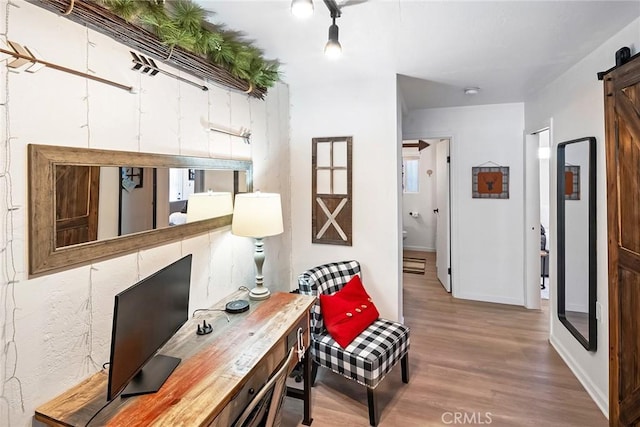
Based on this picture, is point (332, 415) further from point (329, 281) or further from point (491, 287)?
point (491, 287)

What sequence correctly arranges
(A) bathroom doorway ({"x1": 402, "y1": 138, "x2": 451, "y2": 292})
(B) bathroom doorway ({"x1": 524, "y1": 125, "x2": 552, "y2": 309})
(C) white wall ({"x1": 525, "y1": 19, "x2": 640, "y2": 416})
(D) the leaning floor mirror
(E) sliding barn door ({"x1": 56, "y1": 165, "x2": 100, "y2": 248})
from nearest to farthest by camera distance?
1. (E) sliding barn door ({"x1": 56, "y1": 165, "x2": 100, "y2": 248})
2. (C) white wall ({"x1": 525, "y1": 19, "x2": 640, "y2": 416})
3. (D) the leaning floor mirror
4. (B) bathroom doorway ({"x1": 524, "y1": 125, "x2": 552, "y2": 309})
5. (A) bathroom doorway ({"x1": 402, "y1": 138, "x2": 451, "y2": 292})

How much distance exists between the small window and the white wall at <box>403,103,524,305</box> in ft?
10.2

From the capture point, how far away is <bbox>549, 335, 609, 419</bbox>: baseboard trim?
220cm

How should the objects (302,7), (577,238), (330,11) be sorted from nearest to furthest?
(302,7) < (330,11) < (577,238)

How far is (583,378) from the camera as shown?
249cm

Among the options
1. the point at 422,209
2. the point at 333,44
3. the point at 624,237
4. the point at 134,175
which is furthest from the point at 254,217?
the point at 422,209

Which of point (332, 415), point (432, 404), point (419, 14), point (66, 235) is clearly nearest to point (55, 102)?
point (66, 235)

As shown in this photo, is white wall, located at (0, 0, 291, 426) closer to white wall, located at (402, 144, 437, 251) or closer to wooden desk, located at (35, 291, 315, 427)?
wooden desk, located at (35, 291, 315, 427)

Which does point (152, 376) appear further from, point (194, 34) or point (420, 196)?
point (420, 196)

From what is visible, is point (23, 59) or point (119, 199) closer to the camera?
point (23, 59)

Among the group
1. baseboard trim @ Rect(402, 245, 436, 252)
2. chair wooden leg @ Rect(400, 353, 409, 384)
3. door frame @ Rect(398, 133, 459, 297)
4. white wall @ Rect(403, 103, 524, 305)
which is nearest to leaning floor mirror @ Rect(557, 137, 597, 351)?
white wall @ Rect(403, 103, 524, 305)

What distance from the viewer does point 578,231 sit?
2625 mm

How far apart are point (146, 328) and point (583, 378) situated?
2.96 metres

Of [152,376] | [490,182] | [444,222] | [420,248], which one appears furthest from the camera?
[420,248]
